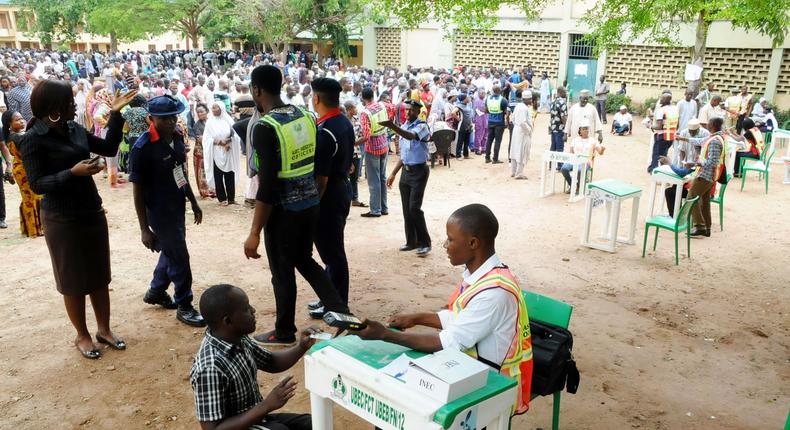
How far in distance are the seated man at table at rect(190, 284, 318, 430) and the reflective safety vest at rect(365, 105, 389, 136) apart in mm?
6156

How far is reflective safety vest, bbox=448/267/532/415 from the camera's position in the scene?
2592mm

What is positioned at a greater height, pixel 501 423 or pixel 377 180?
pixel 501 423

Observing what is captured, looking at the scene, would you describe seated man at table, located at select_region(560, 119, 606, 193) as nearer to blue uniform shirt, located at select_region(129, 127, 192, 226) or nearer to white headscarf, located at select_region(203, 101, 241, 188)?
white headscarf, located at select_region(203, 101, 241, 188)

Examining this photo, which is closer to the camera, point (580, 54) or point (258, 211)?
point (258, 211)

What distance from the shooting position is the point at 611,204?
26.3 feet

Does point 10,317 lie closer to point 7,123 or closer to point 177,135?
point 177,135

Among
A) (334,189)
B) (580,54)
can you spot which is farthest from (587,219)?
(580,54)

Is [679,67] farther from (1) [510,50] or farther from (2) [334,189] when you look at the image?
(2) [334,189]

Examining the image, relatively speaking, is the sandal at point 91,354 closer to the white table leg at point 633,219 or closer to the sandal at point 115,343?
the sandal at point 115,343

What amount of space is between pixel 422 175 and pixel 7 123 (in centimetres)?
516

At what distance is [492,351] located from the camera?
262 centimetres

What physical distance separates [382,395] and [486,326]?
1.88 ft

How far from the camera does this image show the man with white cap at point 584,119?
436 inches

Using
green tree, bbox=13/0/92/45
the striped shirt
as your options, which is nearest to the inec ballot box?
the striped shirt
